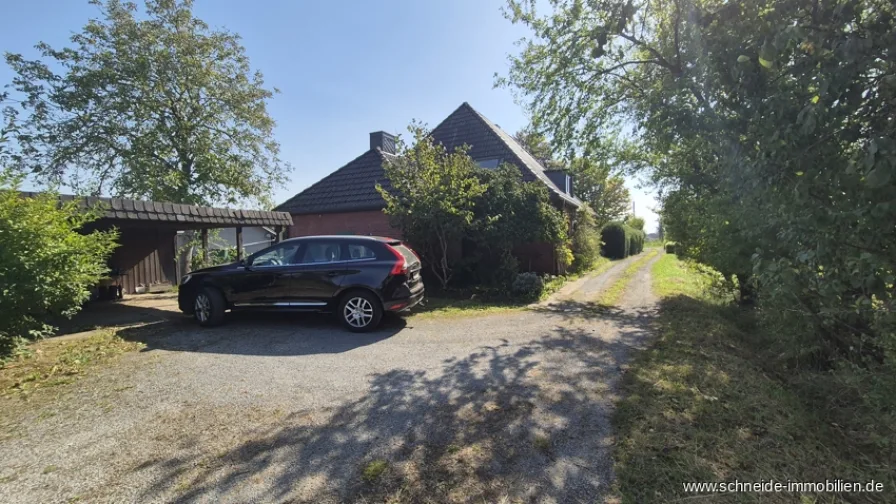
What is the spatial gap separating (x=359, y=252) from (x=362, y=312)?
107cm

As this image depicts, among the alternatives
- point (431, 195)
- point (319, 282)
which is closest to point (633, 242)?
point (431, 195)

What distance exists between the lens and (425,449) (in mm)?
3154

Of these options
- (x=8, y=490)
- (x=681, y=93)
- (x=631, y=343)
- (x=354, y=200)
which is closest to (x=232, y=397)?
(x=8, y=490)

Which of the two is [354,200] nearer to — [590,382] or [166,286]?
[166,286]

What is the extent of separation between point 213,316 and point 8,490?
502 centimetres

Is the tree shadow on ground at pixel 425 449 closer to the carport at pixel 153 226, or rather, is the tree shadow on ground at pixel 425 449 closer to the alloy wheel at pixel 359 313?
the alloy wheel at pixel 359 313

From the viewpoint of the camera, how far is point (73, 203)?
589 cm

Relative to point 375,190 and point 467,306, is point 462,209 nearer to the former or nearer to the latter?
point 467,306

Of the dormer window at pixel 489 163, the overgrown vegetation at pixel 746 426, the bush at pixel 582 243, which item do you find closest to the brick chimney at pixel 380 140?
the dormer window at pixel 489 163

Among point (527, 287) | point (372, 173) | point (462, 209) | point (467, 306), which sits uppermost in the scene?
point (372, 173)

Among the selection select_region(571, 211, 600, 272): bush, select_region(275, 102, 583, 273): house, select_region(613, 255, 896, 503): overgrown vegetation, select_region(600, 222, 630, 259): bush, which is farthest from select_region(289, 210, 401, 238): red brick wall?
select_region(600, 222, 630, 259): bush

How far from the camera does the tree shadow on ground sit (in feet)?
8.72

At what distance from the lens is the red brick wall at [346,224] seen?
15.0 meters

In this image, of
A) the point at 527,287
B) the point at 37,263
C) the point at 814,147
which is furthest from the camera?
the point at 527,287
